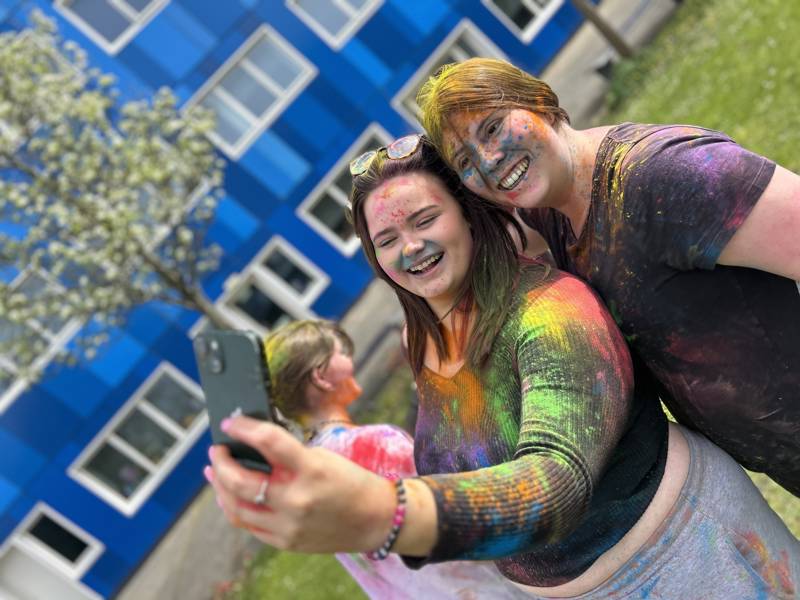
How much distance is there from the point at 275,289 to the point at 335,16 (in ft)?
20.9

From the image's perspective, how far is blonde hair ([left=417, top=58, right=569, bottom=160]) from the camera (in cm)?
246

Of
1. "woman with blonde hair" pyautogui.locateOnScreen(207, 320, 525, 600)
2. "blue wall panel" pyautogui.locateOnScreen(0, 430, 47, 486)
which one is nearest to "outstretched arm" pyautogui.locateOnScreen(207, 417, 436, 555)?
"woman with blonde hair" pyautogui.locateOnScreen(207, 320, 525, 600)

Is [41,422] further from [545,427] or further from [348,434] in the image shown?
[545,427]

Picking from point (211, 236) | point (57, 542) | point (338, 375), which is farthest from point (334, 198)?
point (338, 375)

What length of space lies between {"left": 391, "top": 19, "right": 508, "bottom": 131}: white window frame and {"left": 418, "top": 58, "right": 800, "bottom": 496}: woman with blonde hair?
15.9m

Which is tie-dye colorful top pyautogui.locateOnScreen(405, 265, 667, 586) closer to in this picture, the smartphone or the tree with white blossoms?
the smartphone

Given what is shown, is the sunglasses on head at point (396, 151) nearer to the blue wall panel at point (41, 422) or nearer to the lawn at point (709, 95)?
the lawn at point (709, 95)

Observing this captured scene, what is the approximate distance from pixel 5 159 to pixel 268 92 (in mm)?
6279

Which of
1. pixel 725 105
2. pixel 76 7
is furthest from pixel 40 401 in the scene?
pixel 725 105

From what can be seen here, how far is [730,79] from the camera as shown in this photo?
11.1m

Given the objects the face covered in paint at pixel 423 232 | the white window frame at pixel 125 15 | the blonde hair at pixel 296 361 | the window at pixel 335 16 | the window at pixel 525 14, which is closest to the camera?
the face covered in paint at pixel 423 232

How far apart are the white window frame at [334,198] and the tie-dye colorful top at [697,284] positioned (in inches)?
592

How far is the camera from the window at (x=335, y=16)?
17.7 meters

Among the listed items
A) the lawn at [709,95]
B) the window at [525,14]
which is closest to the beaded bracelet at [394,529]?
the lawn at [709,95]
